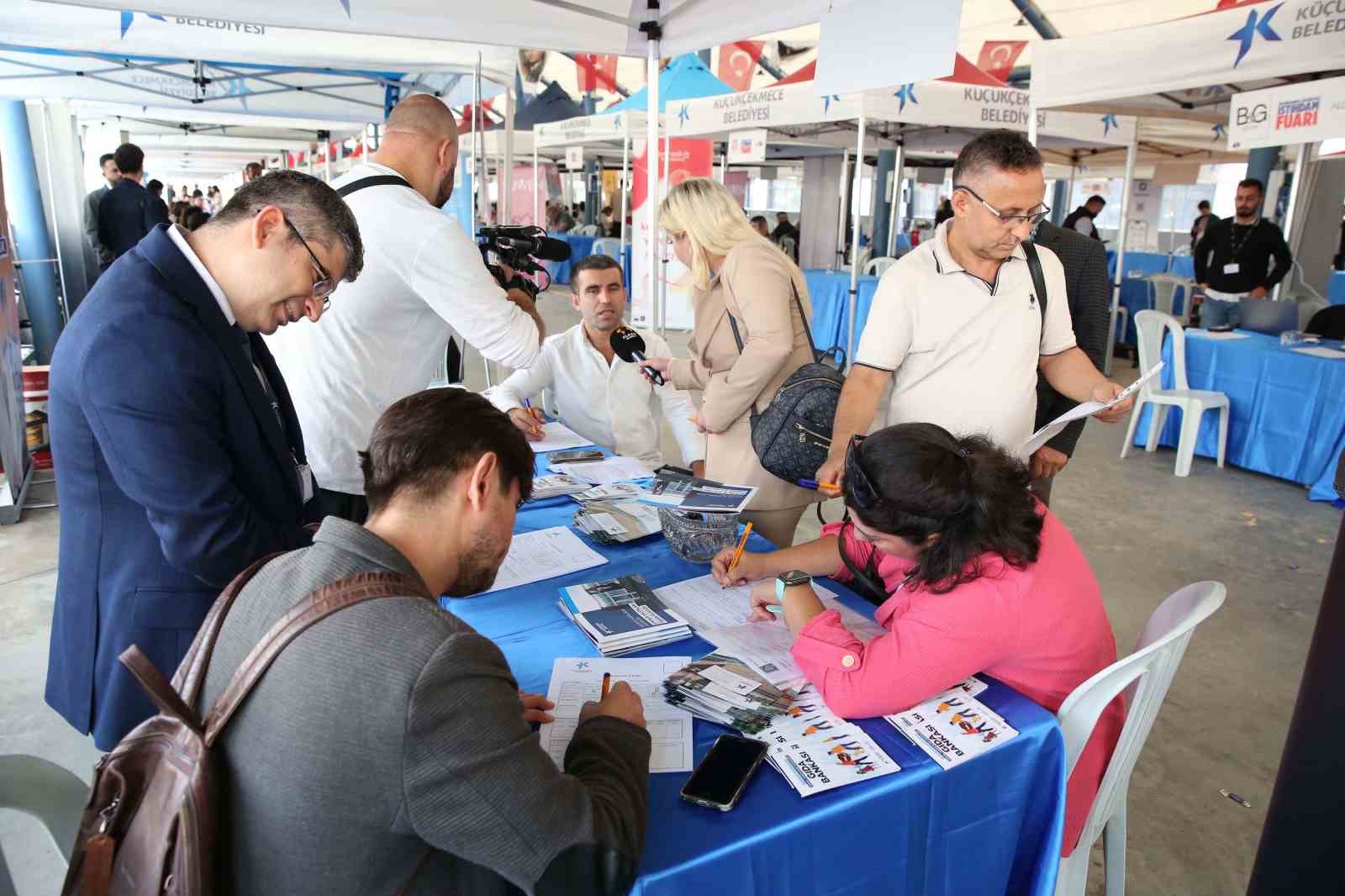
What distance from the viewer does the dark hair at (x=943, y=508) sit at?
4.31ft

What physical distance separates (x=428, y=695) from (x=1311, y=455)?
542 centimetres

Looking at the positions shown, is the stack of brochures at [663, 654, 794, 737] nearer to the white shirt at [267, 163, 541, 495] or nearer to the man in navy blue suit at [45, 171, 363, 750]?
the man in navy blue suit at [45, 171, 363, 750]

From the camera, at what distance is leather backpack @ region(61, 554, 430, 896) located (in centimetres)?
79

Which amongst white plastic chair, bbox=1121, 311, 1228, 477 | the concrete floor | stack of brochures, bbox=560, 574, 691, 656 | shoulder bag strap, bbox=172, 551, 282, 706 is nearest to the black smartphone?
stack of brochures, bbox=560, 574, 691, 656

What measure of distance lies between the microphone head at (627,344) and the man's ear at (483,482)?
4.55 feet

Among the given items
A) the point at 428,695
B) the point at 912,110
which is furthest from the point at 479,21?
the point at 912,110

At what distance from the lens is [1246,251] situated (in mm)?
6215

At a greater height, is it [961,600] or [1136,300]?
[961,600]

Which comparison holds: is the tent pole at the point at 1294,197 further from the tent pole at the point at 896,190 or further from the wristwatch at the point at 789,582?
the wristwatch at the point at 789,582

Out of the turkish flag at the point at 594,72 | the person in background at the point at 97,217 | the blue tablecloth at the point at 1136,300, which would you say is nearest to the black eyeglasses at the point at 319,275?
the person in background at the point at 97,217

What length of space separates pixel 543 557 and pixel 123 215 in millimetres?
6326

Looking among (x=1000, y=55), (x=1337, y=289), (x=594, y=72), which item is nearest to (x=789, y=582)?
(x=1337, y=289)

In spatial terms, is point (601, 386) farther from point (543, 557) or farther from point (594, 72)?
point (594, 72)

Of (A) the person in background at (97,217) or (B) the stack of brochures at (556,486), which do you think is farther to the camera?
(A) the person in background at (97,217)
